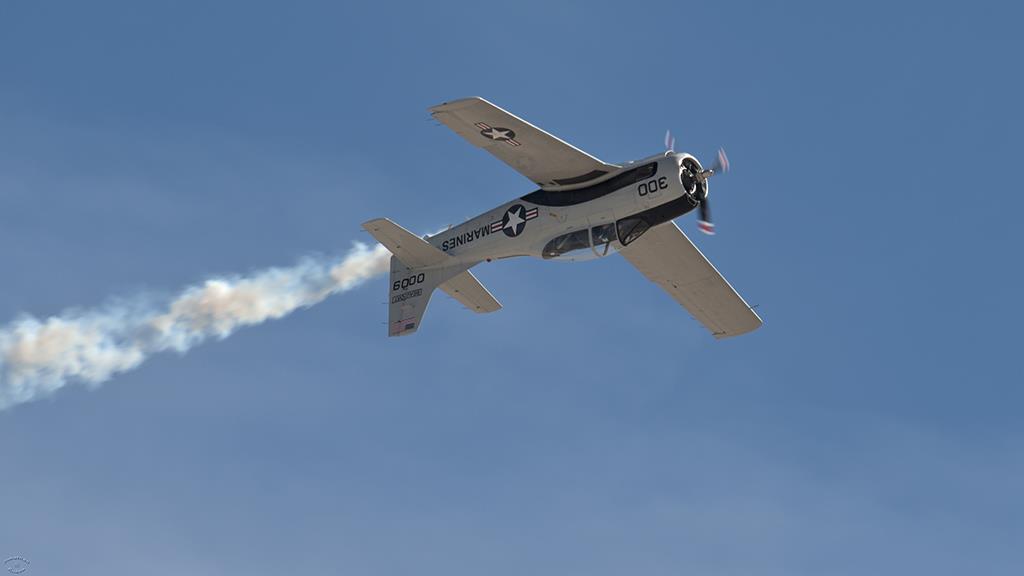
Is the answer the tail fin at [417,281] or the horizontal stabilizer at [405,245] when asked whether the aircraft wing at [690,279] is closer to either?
the tail fin at [417,281]

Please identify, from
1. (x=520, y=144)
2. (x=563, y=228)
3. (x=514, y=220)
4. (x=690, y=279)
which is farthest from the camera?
(x=690, y=279)

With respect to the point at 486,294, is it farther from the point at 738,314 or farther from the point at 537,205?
the point at 738,314

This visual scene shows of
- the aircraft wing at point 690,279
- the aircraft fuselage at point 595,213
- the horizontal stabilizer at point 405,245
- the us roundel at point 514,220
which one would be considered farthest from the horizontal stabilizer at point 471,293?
the aircraft wing at point 690,279

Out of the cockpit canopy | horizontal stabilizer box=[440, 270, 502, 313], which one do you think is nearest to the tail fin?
horizontal stabilizer box=[440, 270, 502, 313]

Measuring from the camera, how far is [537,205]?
133 ft

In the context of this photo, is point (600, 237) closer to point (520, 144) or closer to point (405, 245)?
point (520, 144)

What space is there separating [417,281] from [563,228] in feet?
18.2

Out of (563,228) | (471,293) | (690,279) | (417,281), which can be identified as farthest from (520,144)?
(690,279)

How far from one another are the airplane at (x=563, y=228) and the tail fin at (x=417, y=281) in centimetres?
3

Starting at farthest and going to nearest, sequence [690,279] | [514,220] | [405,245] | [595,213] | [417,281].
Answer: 1. [690,279]
2. [417,281]
3. [405,245]
4. [514,220]
5. [595,213]

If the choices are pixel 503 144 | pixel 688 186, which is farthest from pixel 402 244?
pixel 688 186

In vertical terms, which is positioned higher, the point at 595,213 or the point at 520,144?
the point at 520,144

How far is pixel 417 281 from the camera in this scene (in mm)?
43812

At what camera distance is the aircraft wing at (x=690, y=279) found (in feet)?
140
